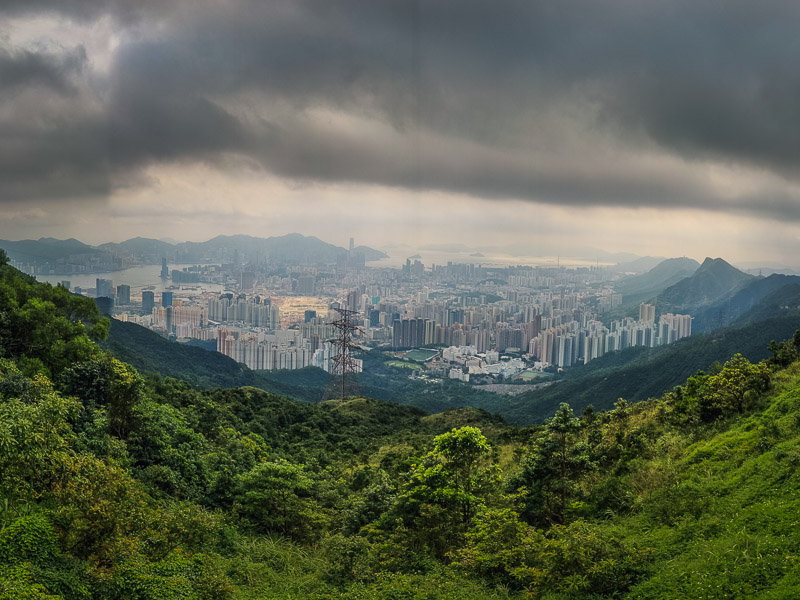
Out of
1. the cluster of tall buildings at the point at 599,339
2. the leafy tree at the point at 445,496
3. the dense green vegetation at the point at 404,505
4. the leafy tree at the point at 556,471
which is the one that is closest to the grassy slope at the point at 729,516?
the dense green vegetation at the point at 404,505

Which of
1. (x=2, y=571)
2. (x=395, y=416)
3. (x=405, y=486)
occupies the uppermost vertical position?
(x=2, y=571)

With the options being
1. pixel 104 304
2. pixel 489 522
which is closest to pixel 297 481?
pixel 489 522

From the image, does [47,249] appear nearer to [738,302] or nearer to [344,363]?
[344,363]

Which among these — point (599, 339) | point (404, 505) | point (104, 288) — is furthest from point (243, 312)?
point (404, 505)

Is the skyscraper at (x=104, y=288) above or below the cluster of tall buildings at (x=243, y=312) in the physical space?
above

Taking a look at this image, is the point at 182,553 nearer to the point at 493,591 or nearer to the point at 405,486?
the point at 405,486

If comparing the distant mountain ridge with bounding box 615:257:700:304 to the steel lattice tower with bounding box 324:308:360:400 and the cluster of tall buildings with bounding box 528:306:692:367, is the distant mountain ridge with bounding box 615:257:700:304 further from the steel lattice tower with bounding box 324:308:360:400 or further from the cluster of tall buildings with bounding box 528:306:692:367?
the steel lattice tower with bounding box 324:308:360:400

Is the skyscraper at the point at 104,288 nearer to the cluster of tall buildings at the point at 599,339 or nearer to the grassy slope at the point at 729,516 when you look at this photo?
→ the cluster of tall buildings at the point at 599,339
